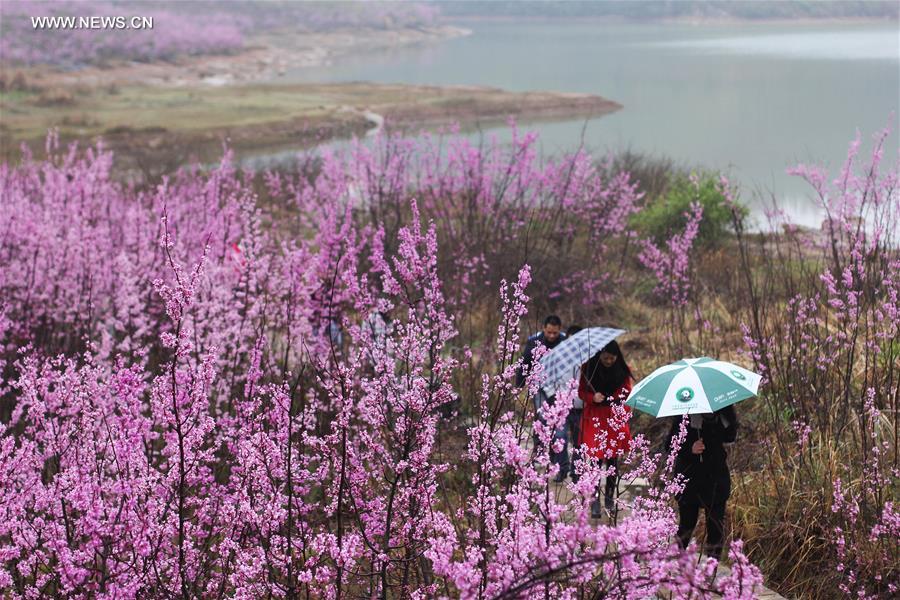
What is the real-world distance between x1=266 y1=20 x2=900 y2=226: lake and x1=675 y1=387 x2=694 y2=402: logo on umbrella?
9.80 feet

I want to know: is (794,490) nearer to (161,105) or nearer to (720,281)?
(720,281)

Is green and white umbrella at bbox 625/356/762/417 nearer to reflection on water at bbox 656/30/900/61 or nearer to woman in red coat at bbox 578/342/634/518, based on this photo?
woman in red coat at bbox 578/342/634/518

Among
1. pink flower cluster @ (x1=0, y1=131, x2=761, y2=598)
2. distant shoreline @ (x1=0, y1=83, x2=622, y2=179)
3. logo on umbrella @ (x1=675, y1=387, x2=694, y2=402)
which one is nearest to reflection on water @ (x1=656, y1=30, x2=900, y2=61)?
distant shoreline @ (x1=0, y1=83, x2=622, y2=179)

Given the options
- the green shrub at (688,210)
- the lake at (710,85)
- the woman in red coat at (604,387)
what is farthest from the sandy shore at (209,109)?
the woman in red coat at (604,387)

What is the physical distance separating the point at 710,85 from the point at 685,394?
171ft

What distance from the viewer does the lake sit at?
3012 cm

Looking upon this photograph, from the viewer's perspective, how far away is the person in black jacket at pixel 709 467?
236 inches

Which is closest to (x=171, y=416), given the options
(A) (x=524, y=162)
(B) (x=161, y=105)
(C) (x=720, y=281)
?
(C) (x=720, y=281)

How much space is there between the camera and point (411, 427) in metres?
4.39

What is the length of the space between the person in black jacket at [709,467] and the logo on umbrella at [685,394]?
179 mm

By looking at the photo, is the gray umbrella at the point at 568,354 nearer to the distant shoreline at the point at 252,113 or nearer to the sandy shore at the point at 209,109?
the sandy shore at the point at 209,109

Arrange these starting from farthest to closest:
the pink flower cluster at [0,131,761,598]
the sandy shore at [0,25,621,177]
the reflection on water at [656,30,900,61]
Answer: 1. the reflection on water at [656,30,900,61]
2. the sandy shore at [0,25,621,177]
3. the pink flower cluster at [0,131,761,598]

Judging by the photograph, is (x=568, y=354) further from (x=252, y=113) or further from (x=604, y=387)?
(x=252, y=113)

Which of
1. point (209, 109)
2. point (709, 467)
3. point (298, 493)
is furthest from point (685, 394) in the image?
point (209, 109)
